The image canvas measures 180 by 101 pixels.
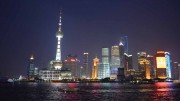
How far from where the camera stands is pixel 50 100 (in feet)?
245

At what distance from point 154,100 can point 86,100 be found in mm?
17778

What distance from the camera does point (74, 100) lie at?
243ft

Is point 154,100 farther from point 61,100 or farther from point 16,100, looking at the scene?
point 16,100

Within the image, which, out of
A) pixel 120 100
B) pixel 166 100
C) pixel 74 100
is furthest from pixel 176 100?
pixel 74 100

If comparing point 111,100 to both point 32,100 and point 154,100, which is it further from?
point 32,100

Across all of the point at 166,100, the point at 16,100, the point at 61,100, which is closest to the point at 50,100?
the point at 61,100

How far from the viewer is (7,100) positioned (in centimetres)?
7206

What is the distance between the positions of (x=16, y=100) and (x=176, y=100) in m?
42.1

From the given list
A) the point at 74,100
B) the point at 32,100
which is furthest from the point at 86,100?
the point at 32,100

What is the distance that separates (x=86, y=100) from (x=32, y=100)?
14.2 metres

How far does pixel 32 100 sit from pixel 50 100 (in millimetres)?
4766

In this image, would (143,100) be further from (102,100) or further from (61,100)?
(61,100)

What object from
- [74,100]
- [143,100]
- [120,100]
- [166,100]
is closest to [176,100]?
[166,100]

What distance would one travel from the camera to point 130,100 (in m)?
73.5
